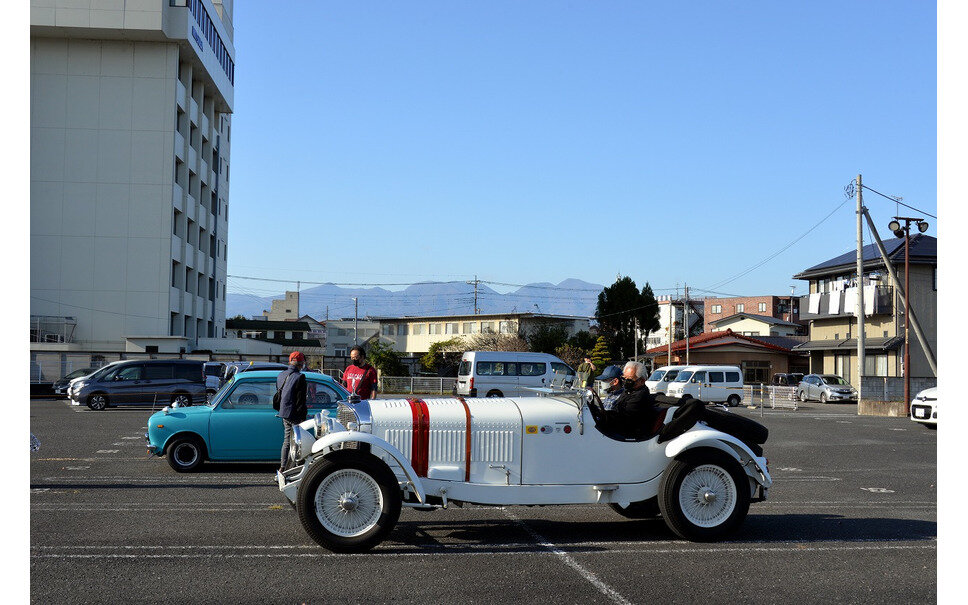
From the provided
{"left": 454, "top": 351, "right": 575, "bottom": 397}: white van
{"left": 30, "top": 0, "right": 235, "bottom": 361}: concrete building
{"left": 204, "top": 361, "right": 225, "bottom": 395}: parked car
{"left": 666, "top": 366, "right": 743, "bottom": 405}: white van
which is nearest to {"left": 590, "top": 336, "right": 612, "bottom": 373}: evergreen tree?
{"left": 666, "top": 366, "right": 743, "bottom": 405}: white van

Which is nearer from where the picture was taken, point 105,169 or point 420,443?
point 420,443

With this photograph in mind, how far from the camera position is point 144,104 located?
50000 mm

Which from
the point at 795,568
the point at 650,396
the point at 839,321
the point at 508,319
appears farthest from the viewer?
the point at 508,319

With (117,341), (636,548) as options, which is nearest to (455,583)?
(636,548)

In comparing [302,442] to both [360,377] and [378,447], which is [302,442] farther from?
[360,377]

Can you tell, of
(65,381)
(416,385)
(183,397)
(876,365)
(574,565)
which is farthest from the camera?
(876,365)

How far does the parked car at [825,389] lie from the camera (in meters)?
45.1

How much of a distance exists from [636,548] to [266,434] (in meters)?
6.84

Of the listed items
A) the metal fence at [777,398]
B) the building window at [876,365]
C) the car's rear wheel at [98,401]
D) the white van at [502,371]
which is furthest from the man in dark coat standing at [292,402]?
the building window at [876,365]

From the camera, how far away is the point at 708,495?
8.12m

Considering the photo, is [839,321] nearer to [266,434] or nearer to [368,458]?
[266,434]

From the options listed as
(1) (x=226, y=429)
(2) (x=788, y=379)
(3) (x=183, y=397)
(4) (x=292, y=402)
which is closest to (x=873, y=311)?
(2) (x=788, y=379)

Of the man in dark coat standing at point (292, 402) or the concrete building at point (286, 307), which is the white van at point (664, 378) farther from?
the concrete building at point (286, 307)

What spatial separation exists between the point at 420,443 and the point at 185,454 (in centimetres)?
638
